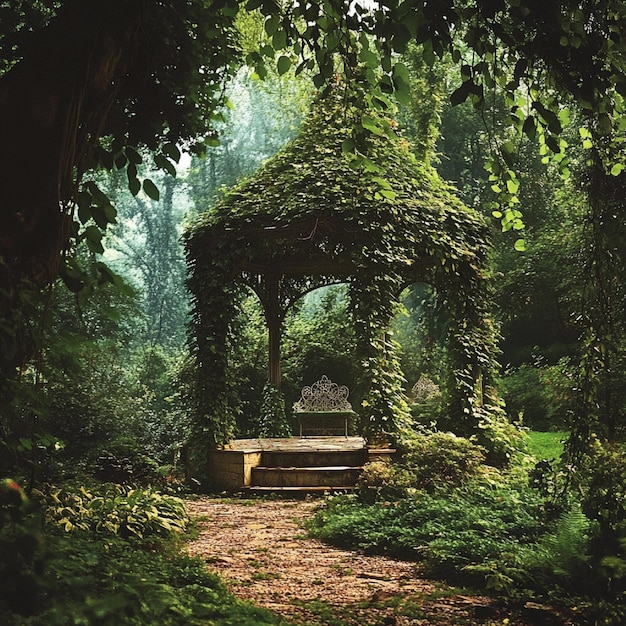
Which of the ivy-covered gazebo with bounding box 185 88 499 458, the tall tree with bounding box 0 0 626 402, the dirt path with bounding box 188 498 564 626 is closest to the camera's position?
the tall tree with bounding box 0 0 626 402

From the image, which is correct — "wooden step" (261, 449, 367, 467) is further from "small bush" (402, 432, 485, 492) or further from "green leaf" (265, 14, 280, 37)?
"green leaf" (265, 14, 280, 37)

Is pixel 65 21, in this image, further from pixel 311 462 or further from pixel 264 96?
pixel 264 96

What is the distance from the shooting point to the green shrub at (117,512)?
19.4 feet

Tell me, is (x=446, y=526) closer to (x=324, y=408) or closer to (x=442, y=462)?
(x=442, y=462)

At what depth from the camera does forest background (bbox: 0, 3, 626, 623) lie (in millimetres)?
3076

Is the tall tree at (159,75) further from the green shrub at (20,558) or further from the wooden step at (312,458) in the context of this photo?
the wooden step at (312,458)

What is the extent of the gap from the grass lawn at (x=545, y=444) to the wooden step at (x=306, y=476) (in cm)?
428

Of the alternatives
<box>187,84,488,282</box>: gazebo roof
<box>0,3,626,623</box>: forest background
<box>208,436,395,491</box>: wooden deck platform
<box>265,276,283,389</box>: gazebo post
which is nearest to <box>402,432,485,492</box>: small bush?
<box>0,3,626,623</box>: forest background

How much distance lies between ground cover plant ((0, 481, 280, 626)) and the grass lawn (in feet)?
25.5

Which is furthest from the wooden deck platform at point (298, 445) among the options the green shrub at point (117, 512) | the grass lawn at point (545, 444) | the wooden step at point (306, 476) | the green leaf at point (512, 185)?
the green leaf at point (512, 185)

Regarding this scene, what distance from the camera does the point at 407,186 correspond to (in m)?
10.6

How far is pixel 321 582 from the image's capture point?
5105 millimetres

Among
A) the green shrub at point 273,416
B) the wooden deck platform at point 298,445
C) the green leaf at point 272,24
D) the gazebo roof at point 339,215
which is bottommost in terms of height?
the wooden deck platform at point 298,445

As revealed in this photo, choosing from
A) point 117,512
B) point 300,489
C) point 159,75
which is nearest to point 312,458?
point 300,489
